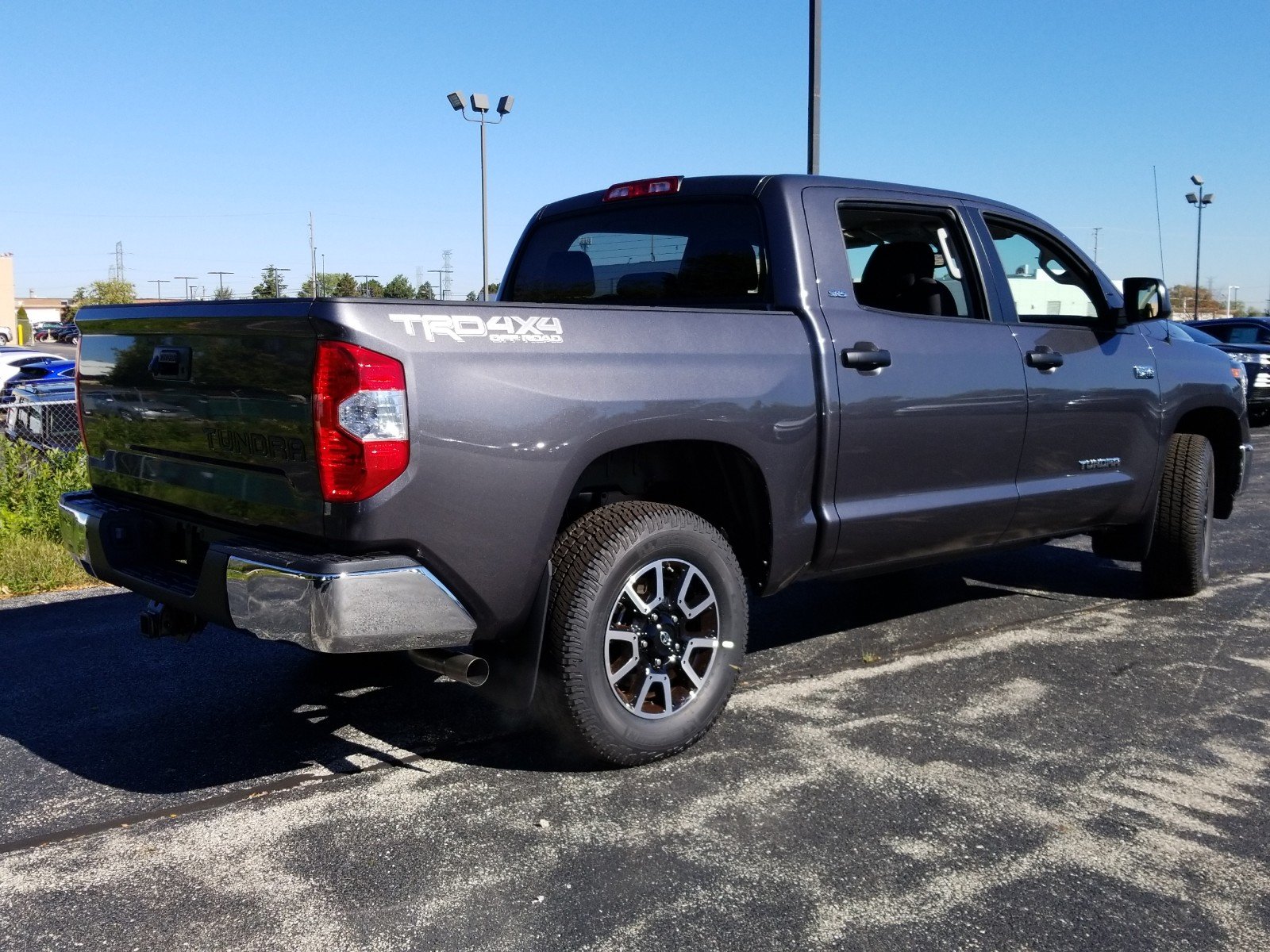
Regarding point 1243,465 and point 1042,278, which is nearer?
point 1042,278

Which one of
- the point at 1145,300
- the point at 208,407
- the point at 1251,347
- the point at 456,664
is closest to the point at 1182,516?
the point at 1145,300

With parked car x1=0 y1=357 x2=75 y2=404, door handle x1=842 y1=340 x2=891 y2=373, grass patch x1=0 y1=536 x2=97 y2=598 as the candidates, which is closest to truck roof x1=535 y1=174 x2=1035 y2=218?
door handle x1=842 y1=340 x2=891 y2=373

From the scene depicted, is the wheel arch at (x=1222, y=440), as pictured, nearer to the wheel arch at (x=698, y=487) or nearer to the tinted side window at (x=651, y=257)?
the tinted side window at (x=651, y=257)

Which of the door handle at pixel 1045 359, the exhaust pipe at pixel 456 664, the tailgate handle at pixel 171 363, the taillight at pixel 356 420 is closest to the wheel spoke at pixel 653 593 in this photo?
the exhaust pipe at pixel 456 664

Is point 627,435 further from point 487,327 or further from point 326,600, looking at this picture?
point 326,600

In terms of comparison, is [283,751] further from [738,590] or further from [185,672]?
[738,590]

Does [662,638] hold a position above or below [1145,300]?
below

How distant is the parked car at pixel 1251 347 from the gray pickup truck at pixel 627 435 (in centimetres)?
1370

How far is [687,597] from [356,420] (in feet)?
4.38

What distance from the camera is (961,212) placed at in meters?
4.97

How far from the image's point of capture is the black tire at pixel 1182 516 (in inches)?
233

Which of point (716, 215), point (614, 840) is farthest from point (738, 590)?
point (716, 215)

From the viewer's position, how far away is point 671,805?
3523 mm

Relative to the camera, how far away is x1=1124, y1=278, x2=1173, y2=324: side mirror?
17.7ft
